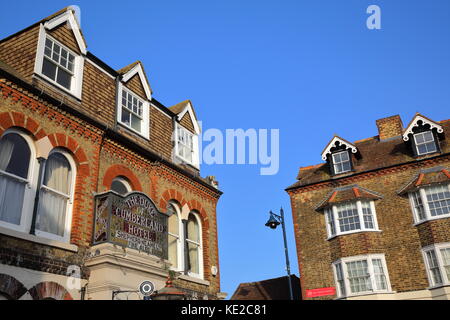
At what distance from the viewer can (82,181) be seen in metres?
12.0

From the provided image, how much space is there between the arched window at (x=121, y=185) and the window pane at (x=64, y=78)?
3.21 meters

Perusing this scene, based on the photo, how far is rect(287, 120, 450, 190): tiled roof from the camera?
24734 millimetres

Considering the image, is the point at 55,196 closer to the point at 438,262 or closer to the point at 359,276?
the point at 359,276

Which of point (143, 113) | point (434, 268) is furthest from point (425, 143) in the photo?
point (143, 113)

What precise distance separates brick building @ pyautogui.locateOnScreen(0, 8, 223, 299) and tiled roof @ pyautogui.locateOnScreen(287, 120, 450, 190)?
40.9ft

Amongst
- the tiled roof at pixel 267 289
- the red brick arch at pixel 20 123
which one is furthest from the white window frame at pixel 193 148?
the tiled roof at pixel 267 289

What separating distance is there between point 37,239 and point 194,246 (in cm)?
726

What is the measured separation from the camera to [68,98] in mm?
12609

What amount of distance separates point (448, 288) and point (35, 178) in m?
19.3

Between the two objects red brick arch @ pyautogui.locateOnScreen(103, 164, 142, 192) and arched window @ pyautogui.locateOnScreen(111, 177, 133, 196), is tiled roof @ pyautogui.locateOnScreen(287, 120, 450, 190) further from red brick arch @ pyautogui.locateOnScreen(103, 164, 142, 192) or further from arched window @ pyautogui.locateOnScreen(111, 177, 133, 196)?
arched window @ pyautogui.locateOnScreen(111, 177, 133, 196)

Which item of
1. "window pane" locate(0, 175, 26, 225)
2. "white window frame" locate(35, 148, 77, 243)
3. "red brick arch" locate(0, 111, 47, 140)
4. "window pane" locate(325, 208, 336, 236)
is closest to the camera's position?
"window pane" locate(0, 175, 26, 225)

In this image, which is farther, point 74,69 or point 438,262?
point 438,262

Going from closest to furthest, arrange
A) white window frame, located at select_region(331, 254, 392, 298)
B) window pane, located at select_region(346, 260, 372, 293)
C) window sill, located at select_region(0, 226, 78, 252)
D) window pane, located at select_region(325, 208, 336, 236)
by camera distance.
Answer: window sill, located at select_region(0, 226, 78, 252) < white window frame, located at select_region(331, 254, 392, 298) < window pane, located at select_region(346, 260, 372, 293) < window pane, located at select_region(325, 208, 336, 236)

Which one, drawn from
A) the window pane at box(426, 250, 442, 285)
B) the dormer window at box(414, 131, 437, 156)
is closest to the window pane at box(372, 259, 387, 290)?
the window pane at box(426, 250, 442, 285)
